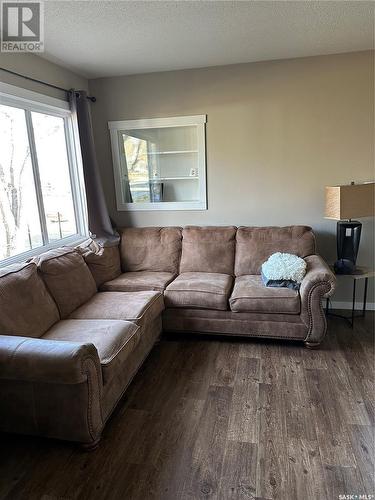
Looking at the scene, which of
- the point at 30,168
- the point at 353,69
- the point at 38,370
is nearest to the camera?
the point at 38,370

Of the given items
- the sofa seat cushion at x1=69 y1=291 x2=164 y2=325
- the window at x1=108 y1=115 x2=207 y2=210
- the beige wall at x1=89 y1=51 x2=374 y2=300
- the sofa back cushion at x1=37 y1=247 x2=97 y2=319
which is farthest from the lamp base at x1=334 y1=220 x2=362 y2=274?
the sofa back cushion at x1=37 y1=247 x2=97 y2=319

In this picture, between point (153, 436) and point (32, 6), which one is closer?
point (153, 436)

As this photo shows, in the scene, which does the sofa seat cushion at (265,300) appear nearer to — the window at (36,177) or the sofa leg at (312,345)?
the sofa leg at (312,345)

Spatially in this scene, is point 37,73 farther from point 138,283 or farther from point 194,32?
point 138,283

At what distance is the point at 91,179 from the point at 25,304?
170cm

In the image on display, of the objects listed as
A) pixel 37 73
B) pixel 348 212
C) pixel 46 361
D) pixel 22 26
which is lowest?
pixel 46 361

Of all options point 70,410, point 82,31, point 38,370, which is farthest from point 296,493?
point 82,31

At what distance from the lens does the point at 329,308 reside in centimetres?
358

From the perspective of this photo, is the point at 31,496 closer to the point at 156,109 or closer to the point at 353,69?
the point at 156,109

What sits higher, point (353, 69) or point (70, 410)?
point (353, 69)

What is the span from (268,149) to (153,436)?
2803 millimetres

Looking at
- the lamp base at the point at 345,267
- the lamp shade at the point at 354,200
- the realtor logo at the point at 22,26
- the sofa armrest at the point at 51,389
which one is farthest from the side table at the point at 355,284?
the realtor logo at the point at 22,26

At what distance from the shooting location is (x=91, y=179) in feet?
11.5

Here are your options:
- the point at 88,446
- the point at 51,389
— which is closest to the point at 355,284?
the point at 88,446
